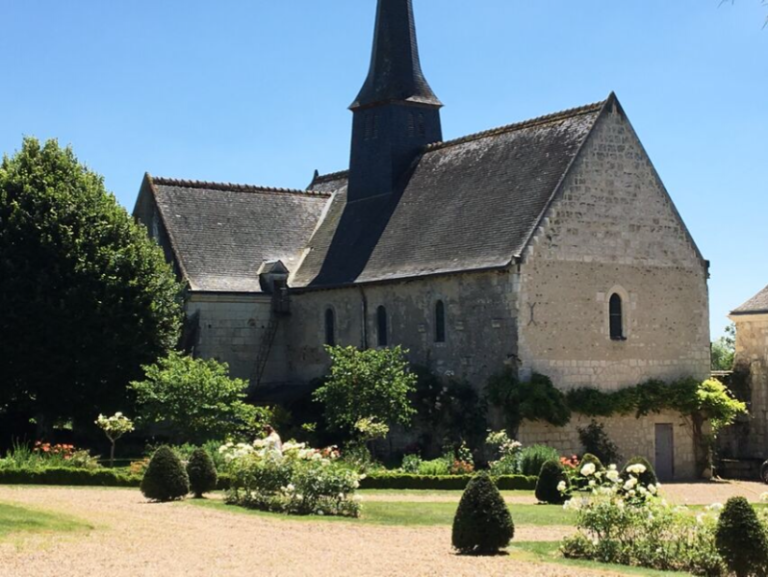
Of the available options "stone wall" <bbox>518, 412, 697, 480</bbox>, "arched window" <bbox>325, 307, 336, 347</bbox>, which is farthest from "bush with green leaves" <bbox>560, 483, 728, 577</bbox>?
"arched window" <bbox>325, 307, 336, 347</bbox>

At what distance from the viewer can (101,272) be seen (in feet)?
115

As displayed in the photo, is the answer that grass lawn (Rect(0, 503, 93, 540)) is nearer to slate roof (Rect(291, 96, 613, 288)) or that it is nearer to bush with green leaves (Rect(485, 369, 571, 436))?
bush with green leaves (Rect(485, 369, 571, 436))

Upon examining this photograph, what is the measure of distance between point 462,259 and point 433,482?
7.43m

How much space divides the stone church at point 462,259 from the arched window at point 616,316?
0.07 m

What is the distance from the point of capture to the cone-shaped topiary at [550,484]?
25688 millimetres

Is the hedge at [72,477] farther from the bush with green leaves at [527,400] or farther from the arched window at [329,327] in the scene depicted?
the arched window at [329,327]

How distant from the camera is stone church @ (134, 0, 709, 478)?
33312 millimetres

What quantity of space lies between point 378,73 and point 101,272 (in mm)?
12483

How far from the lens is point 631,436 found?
34.4 metres

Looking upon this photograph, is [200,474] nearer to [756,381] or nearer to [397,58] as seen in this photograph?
[756,381]

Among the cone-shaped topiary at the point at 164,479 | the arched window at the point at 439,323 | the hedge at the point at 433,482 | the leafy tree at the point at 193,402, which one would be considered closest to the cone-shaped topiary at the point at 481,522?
the cone-shaped topiary at the point at 164,479

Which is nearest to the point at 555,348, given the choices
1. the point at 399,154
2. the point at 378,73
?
the point at 399,154

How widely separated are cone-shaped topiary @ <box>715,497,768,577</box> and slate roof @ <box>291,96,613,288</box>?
52.7ft

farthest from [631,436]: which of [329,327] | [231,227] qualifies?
[231,227]
